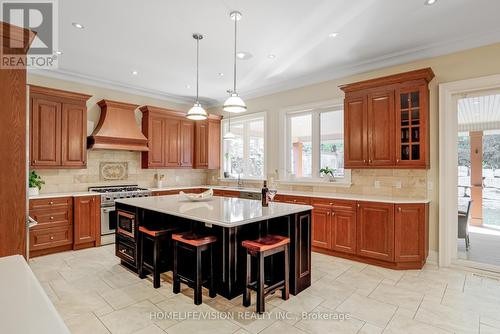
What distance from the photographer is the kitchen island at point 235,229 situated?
2613mm

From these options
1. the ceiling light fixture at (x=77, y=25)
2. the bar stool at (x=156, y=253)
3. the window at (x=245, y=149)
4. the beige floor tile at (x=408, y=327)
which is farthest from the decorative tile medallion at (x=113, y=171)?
the beige floor tile at (x=408, y=327)

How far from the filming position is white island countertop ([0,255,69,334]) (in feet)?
2.60

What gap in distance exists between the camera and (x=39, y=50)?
4012mm

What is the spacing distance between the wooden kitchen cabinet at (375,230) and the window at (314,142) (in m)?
1.04

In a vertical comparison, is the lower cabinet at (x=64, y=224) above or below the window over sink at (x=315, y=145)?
below

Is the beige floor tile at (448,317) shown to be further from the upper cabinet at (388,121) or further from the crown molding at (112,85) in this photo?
the crown molding at (112,85)

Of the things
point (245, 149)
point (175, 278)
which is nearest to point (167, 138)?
point (245, 149)

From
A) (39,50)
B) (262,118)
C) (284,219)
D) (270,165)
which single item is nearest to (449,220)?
(284,219)

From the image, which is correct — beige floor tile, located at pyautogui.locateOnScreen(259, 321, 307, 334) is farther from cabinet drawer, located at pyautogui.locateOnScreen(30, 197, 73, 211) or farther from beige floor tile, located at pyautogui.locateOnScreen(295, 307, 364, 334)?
cabinet drawer, located at pyautogui.locateOnScreen(30, 197, 73, 211)

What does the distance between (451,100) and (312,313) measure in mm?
3363

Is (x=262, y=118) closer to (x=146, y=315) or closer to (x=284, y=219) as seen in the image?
(x=284, y=219)

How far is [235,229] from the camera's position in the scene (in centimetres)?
265

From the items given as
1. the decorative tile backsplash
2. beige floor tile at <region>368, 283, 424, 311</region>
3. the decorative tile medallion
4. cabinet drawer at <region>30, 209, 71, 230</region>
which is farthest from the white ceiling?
beige floor tile at <region>368, 283, 424, 311</region>

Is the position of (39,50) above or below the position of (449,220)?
above
